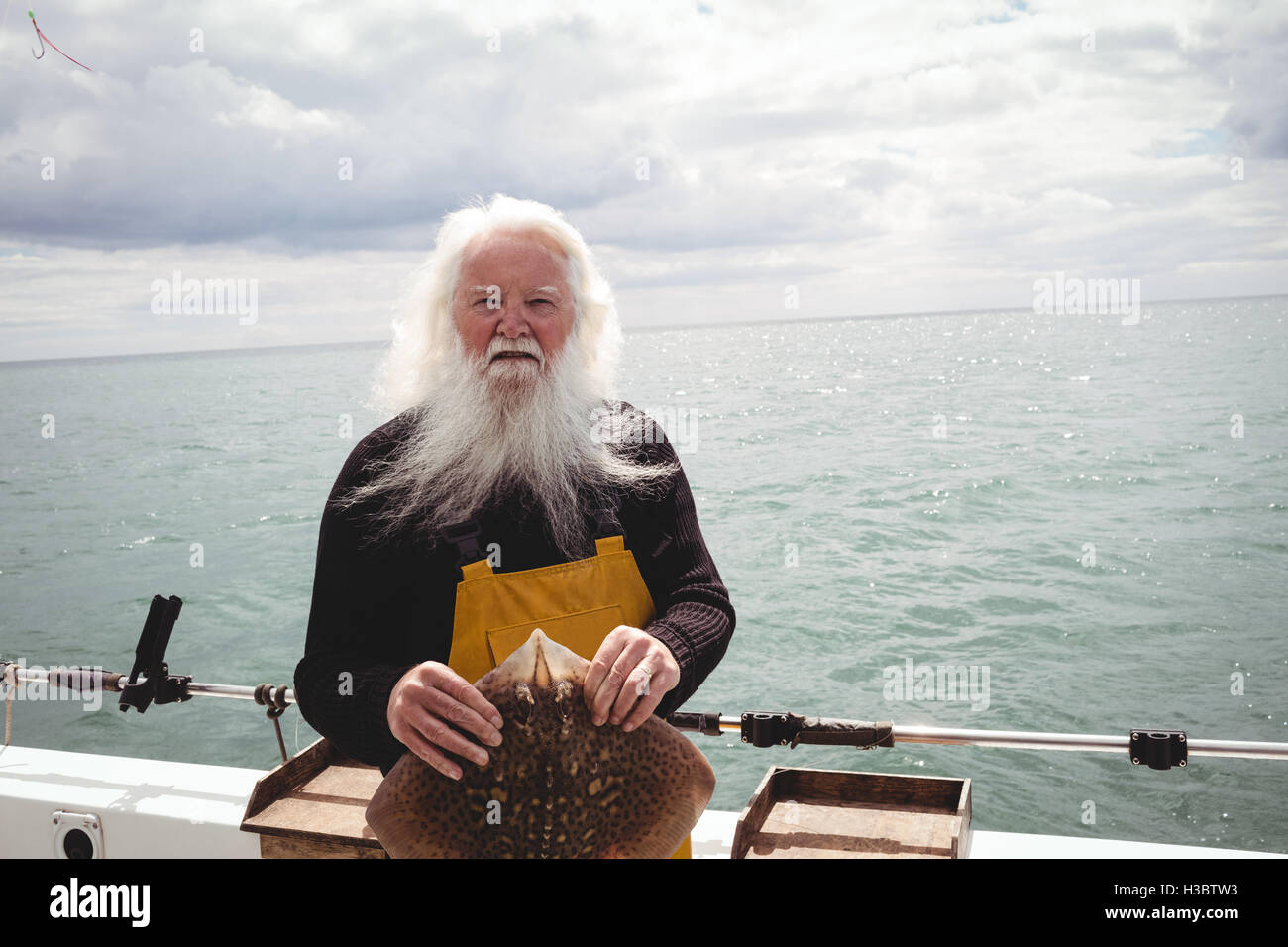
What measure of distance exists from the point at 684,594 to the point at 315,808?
1.66 meters

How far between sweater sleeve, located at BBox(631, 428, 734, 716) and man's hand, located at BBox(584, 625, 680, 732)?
9 centimetres

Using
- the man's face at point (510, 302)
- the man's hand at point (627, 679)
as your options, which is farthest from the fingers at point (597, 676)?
the man's face at point (510, 302)

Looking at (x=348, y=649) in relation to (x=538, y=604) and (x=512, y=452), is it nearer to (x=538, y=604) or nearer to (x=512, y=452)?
(x=538, y=604)

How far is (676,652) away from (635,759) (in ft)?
0.63

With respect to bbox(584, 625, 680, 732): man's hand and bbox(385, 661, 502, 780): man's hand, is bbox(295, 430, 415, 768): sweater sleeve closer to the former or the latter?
bbox(385, 661, 502, 780): man's hand

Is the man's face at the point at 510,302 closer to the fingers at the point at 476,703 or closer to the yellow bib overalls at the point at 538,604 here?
the yellow bib overalls at the point at 538,604

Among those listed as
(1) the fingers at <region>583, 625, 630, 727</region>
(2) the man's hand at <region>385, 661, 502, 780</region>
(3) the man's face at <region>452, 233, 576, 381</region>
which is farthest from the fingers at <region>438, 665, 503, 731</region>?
(3) the man's face at <region>452, 233, 576, 381</region>

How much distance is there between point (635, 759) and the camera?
1396 mm

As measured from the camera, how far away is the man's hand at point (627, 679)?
1353 mm

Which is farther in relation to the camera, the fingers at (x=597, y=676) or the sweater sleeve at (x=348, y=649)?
the sweater sleeve at (x=348, y=649)

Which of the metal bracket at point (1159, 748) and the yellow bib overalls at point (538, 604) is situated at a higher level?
the yellow bib overalls at point (538, 604)

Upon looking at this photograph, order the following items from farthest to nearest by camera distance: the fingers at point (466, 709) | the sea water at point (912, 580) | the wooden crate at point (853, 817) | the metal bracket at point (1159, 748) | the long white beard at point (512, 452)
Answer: the sea water at point (912, 580) < the wooden crate at point (853, 817) < the metal bracket at point (1159, 748) < the long white beard at point (512, 452) < the fingers at point (466, 709)

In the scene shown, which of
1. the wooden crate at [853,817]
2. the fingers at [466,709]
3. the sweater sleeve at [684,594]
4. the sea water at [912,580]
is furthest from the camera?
the sea water at [912,580]
